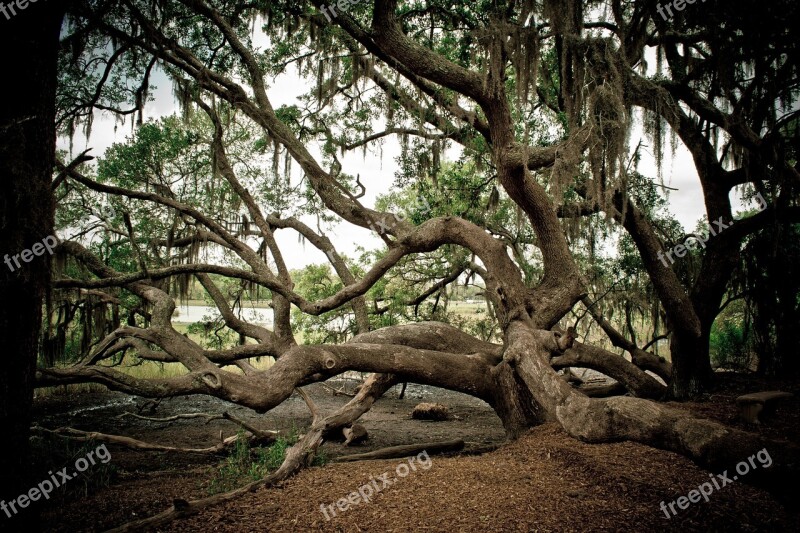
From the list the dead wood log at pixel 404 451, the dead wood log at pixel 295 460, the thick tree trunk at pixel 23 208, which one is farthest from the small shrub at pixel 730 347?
the thick tree trunk at pixel 23 208

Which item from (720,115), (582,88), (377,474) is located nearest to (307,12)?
(582,88)

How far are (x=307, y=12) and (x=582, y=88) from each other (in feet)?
16.5

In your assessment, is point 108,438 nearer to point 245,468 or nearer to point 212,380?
point 245,468

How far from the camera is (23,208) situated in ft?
9.49

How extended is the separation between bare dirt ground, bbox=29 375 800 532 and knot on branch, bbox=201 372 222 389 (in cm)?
102

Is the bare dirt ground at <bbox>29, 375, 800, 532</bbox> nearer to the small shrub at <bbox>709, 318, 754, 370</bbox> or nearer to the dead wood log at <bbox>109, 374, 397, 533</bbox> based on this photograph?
the dead wood log at <bbox>109, 374, 397, 533</bbox>

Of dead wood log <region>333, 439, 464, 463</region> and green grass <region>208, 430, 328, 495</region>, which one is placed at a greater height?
green grass <region>208, 430, 328, 495</region>

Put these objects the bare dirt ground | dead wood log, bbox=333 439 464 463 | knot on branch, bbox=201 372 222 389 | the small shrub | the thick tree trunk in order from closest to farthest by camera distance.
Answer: the thick tree trunk
the bare dirt ground
knot on branch, bbox=201 372 222 389
dead wood log, bbox=333 439 464 463
the small shrub

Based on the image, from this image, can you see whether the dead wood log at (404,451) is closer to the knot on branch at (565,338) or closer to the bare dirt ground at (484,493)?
the bare dirt ground at (484,493)

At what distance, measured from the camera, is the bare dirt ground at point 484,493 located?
2.93 meters

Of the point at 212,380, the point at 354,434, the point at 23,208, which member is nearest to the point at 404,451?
the point at 354,434

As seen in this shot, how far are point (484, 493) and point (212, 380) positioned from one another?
263cm

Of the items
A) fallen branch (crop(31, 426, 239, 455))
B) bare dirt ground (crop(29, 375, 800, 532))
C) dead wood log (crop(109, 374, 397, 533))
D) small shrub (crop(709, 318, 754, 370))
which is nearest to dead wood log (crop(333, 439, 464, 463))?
dead wood log (crop(109, 374, 397, 533))

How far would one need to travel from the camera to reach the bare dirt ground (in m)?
2.93
